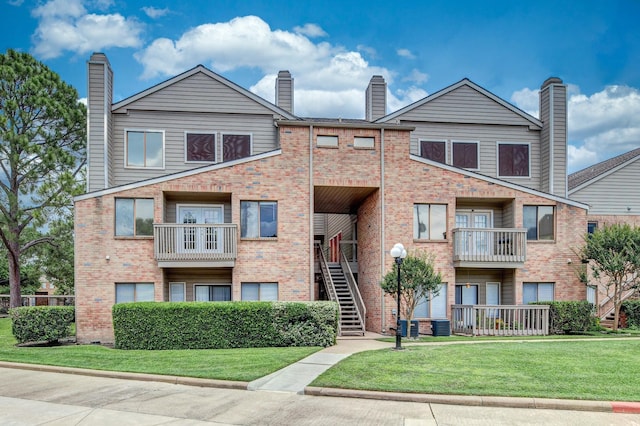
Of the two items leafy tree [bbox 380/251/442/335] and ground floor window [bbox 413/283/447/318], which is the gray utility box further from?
leafy tree [bbox 380/251/442/335]

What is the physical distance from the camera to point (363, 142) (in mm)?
20000

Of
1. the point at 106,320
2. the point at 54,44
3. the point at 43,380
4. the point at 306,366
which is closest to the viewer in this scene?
the point at 43,380

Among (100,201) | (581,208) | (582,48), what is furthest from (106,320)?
(582,48)

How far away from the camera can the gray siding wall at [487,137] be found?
23.9 meters

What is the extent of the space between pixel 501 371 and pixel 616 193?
18768 millimetres

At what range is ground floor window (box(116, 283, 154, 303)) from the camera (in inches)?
736

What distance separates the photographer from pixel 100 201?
18688 millimetres

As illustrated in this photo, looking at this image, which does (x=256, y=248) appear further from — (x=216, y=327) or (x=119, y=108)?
(x=119, y=108)

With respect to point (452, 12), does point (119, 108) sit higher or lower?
lower

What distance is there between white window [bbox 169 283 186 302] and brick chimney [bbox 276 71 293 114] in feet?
31.8

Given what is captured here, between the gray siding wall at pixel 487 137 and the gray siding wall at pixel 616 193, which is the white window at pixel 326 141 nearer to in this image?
the gray siding wall at pixel 487 137

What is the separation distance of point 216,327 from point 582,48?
26.0 metres

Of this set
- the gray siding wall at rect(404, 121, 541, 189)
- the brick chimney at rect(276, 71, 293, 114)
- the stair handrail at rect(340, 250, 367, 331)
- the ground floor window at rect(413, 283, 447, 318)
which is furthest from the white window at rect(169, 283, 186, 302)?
the gray siding wall at rect(404, 121, 541, 189)

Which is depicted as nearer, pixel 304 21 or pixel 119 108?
pixel 119 108
